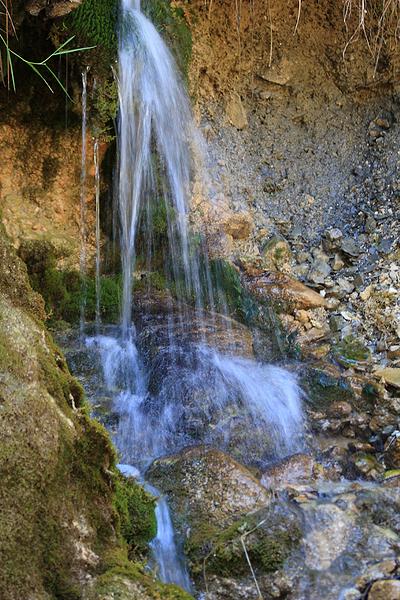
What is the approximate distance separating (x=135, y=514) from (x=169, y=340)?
2.41 m

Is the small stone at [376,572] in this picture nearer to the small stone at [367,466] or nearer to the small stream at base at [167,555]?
the small stream at base at [167,555]

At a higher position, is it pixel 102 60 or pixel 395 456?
pixel 102 60

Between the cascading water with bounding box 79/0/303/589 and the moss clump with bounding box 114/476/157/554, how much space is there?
0.14m

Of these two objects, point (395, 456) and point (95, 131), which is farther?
point (95, 131)

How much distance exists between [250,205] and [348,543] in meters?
4.48

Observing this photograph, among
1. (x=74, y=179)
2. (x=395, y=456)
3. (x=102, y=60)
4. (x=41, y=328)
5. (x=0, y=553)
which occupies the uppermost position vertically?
(x=102, y=60)

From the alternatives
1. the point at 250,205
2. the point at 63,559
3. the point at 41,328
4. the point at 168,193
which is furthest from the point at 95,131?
the point at 63,559

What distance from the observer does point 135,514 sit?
2.83 m

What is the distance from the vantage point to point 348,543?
3029 millimetres

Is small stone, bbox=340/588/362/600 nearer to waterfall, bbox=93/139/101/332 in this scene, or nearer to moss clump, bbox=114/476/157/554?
moss clump, bbox=114/476/157/554

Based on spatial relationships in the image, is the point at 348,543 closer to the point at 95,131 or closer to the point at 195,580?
the point at 195,580

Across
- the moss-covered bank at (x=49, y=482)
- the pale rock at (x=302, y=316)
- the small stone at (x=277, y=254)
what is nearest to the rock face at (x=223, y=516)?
the moss-covered bank at (x=49, y=482)

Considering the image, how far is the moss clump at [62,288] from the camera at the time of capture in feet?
18.4

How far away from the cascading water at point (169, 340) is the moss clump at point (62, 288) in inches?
5.8
